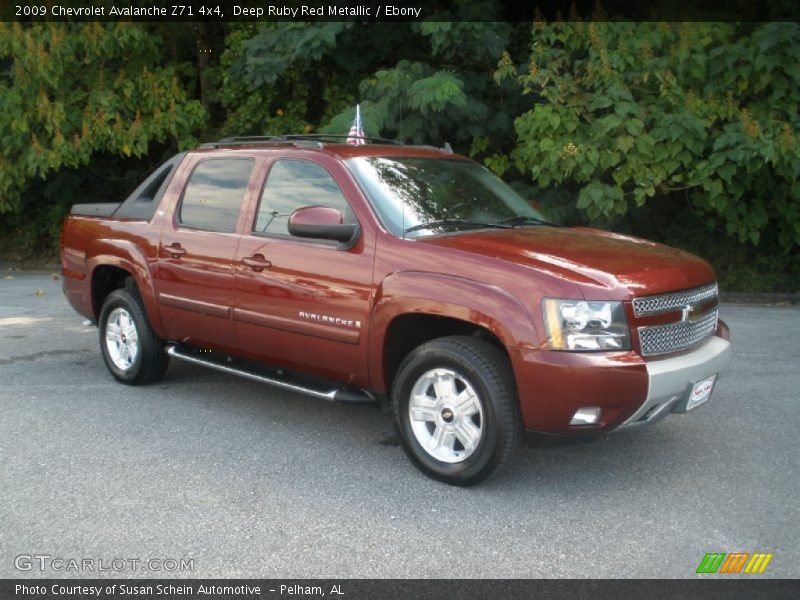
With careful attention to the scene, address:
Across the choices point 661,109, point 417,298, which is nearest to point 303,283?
point 417,298

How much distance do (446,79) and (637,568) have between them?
8.93 meters

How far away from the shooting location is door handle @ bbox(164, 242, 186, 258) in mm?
6244

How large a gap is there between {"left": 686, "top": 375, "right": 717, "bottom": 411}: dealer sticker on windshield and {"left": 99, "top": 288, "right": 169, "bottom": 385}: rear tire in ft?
13.0

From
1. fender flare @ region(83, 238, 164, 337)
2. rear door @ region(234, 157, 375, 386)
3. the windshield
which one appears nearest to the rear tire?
fender flare @ region(83, 238, 164, 337)

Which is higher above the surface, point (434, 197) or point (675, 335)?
point (434, 197)

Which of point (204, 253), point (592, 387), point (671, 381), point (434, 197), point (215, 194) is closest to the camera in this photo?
point (592, 387)

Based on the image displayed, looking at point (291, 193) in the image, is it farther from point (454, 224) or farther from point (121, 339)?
point (121, 339)

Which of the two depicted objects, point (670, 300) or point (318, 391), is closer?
point (670, 300)

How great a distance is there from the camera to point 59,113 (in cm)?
1449

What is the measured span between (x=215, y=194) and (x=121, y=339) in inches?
62.9

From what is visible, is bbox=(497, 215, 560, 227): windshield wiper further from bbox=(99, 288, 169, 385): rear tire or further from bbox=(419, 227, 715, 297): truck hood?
bbox=(99, 288, 169, 385): rear tire

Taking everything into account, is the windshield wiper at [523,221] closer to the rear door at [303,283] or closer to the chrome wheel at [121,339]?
the rear door at [303,283]

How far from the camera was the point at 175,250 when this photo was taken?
20.6 ft

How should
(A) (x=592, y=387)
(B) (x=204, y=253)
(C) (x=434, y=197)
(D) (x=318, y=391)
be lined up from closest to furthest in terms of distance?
(A) (x=592, y=387) → (D) (x=318, y=391) → (C) (x=434, y=197) → (B) (x=204, y=253)
